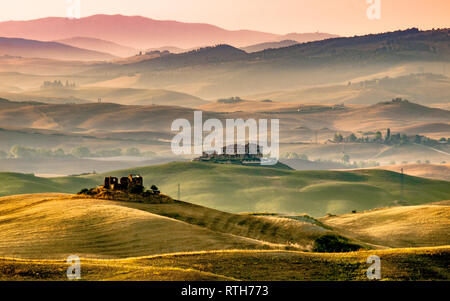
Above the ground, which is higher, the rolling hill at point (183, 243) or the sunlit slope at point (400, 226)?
the rolling hill at point (183, 243)

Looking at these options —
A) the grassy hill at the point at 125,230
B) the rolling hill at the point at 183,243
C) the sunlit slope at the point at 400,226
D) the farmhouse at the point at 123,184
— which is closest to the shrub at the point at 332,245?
the grassy hill at the point at 125,230

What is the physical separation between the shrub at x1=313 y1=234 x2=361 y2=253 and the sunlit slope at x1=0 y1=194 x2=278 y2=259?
919cm

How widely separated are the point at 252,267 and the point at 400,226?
196 ft

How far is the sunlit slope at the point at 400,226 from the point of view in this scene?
Result: 9231cm

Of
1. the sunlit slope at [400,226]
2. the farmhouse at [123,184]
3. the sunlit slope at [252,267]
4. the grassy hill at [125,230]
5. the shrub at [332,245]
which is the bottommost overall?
the sunlit slope at [400,226]

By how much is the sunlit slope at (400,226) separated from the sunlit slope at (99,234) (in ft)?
97.8

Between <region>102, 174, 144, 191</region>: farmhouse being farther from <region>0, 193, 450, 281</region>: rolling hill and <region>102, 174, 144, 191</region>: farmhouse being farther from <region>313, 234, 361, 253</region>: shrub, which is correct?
<region>313, 234, 361, 253</region>: shrub

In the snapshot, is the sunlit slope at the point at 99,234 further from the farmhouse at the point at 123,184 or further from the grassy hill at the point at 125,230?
the farmhouse at the point at 123,184

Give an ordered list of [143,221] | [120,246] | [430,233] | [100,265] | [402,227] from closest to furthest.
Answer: [100,265]
[120,246]
[143,221]
[430,233]
[402,227]

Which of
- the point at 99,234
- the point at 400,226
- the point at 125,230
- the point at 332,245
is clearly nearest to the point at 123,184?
the point at 125,230
